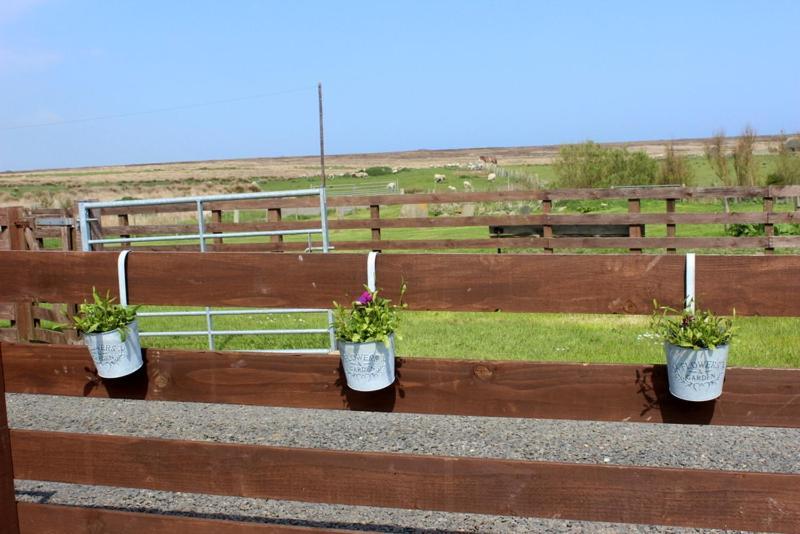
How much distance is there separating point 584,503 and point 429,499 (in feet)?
1.39

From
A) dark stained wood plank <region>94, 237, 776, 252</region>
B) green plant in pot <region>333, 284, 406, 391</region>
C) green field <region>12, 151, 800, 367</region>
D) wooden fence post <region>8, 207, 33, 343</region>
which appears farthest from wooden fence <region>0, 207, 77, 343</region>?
green plant in pot <region>333, 284, 406, 391</region>

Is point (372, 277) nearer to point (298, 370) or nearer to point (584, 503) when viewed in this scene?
point (298, 370)

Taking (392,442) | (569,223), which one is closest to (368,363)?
(392,442)

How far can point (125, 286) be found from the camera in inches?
98.7

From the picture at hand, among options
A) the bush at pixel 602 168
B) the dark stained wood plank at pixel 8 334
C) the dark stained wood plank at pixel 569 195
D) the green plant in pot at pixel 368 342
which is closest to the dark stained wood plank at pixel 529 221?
the dark stained wood plank at pixel 569 195

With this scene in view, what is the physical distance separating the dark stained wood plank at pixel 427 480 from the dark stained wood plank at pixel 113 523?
94mm

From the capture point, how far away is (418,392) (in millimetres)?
2240

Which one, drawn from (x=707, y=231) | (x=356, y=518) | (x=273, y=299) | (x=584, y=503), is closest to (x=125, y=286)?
(x=273, y=299)

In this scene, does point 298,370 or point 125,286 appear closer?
point 298,370

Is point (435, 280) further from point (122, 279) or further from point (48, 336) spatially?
point (48, 336)

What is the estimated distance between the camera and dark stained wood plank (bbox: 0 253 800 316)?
80.8 inches

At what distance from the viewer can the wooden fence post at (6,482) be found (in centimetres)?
241

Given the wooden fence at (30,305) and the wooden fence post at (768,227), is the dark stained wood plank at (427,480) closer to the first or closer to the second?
the wooden fence at (30,305)

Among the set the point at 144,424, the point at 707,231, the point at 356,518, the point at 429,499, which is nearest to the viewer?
the point at 429,499
